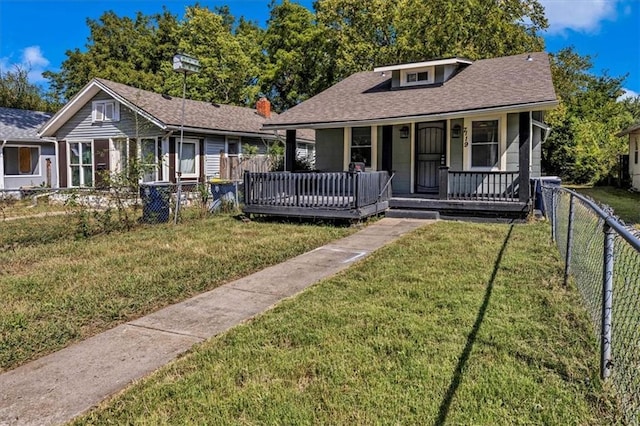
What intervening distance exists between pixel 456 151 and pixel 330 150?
4.09 metres

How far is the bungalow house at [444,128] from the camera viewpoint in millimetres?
11352

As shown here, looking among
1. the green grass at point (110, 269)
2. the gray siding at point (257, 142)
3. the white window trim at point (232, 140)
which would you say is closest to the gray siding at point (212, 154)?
the white window trim at point (232, 140)

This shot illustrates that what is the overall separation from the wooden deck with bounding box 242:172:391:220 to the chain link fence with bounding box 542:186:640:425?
506 cm

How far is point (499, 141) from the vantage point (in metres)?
12.3

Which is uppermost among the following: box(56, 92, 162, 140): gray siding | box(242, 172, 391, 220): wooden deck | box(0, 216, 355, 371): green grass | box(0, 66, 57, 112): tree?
box(0, 66, 57, 112): tree

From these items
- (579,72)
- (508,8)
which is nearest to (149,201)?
(508,8)

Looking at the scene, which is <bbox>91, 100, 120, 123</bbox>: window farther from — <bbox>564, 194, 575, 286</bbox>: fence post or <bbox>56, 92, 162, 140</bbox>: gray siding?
<bbox>564, 194, 575, 286</bbox>: fence post

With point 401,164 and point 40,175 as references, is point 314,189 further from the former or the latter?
point 40,175

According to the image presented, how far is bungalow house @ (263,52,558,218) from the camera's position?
447 inches

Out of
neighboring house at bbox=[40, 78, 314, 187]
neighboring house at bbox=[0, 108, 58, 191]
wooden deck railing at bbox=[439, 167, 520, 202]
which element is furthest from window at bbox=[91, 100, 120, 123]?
wooden deck railing at bbox=[439, 167, 520, 202]

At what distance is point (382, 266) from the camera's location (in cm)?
645

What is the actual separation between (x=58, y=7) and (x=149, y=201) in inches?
938

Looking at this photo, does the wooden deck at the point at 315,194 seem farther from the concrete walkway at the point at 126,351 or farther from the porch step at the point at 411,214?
the concrete walkway at the point at 126,351

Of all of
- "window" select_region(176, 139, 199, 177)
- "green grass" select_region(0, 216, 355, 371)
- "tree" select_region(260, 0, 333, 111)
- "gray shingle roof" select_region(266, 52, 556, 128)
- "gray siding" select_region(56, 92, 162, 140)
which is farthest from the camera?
"tree" select_region(260, 0, 333, 111)
